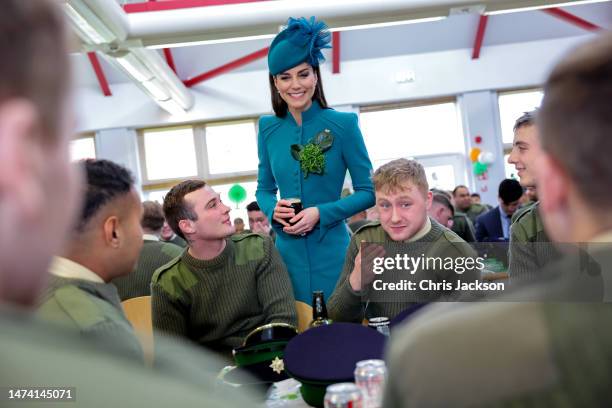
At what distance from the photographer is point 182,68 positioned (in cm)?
1252

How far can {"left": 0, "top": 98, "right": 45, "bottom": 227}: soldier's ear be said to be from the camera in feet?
1.52

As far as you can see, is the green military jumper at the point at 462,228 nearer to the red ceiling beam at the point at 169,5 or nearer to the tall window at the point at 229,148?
the red ceiling beam at the point at 169,5

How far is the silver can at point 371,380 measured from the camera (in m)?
1.32

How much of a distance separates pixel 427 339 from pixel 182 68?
1239cm

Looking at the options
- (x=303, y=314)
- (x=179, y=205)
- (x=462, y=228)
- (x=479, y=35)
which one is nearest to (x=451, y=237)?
(x=303, y=314)

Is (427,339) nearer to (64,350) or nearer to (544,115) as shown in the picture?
(544,115)

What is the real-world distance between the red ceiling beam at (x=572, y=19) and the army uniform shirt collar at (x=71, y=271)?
473 inches

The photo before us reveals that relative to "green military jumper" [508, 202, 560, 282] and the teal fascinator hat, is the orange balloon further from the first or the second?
"green military jumper" [508, 202, 560, 282]

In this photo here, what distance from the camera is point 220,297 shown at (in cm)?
274

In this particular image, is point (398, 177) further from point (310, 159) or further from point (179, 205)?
point (179, 205)

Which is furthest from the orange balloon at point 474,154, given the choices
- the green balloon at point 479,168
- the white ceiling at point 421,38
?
the white ceiling at point 421,38

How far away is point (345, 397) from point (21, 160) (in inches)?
36.0

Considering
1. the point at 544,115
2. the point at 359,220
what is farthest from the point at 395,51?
the point at 544,115

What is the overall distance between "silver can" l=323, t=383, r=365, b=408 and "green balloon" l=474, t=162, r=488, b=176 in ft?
37.1
